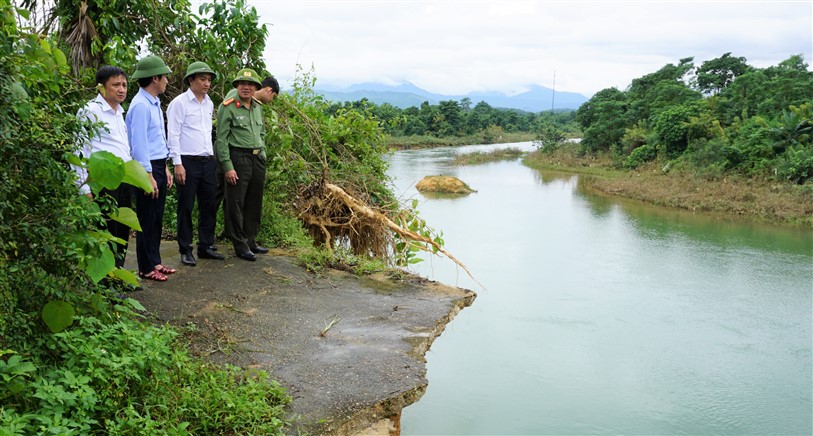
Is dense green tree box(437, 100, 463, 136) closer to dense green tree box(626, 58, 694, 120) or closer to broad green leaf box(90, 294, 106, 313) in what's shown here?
dense green tree box(626, 58, 694, 120)

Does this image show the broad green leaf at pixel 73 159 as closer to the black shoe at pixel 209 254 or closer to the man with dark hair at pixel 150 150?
the man with dark hair at pixel 150 150

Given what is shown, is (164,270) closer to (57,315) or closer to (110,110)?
(110,110)

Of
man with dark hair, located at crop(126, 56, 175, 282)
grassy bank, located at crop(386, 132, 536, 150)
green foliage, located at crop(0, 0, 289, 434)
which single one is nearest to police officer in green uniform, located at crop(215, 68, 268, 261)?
man with dark hair, located at crop(126, 56, 175, 282)

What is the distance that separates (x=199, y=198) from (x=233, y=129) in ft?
1.54

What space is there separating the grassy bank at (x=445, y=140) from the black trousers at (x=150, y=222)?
25.0 meters

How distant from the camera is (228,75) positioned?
5.36 metres

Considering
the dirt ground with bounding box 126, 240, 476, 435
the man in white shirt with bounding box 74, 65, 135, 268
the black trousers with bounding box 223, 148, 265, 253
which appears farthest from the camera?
the black trousers with bounding box 223, 148, 265, 253

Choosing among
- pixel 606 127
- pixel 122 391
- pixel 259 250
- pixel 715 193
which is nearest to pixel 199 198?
pixel 259 250

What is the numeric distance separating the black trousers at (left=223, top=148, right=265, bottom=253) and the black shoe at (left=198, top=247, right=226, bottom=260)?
143mm

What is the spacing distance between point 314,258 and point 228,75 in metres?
1.99

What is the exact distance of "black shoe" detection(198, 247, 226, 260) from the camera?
4023 millimetres

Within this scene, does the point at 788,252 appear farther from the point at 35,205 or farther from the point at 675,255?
the point at 35,205

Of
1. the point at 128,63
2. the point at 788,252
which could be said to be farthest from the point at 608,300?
the point at 128,63

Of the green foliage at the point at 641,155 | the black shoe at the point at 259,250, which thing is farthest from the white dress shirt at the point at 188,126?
the green foliage at the point at 641,155
